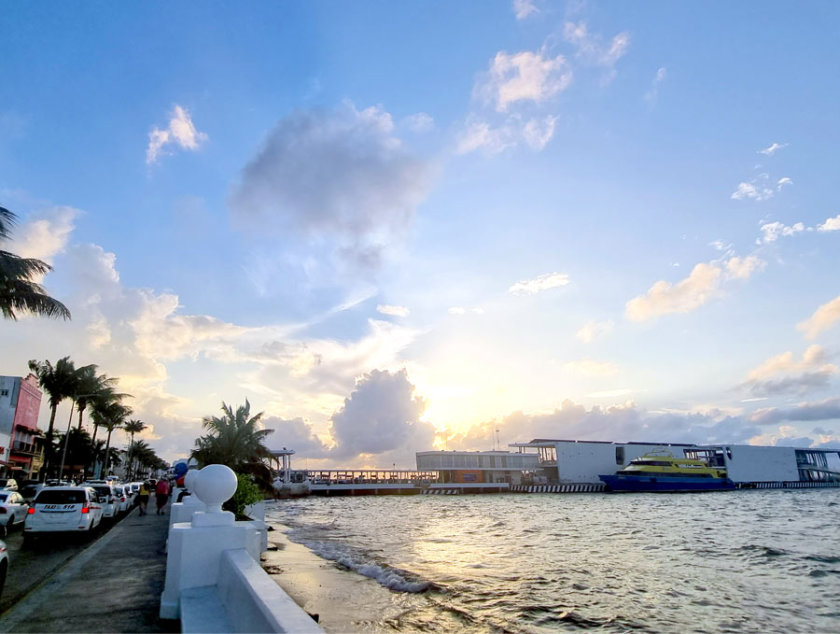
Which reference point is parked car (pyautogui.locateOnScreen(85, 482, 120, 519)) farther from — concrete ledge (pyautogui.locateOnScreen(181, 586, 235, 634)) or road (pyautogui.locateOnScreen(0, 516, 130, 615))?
concrete ledge (pyautogui.locateOnScreen(181, 586, 235, 634))

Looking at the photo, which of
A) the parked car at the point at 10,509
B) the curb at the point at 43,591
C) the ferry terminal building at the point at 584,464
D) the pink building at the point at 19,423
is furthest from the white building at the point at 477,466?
the curb at the point at 43,591

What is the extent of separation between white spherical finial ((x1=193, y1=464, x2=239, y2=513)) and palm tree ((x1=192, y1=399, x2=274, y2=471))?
3236 cm

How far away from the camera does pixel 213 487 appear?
5.61m

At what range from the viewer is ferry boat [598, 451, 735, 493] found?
80250 mm

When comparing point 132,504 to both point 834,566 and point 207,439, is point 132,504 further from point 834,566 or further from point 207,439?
point 834,566

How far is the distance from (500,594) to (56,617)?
9.26 m

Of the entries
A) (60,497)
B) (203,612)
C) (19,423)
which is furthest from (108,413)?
(203,612)

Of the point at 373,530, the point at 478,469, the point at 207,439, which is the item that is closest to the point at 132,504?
the point at 207,439

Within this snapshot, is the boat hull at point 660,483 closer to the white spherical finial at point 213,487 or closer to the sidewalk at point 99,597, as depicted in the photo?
the sidewalk at point 99,597

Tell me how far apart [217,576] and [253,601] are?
191 centimetres

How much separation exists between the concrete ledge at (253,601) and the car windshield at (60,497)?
474 inches

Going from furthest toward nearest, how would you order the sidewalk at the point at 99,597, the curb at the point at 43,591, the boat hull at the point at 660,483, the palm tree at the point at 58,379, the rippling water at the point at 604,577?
1. the boat hull at the point at 660,483
2. the palm tree at the point at 58,379
3. the rippling water at the point at 604,577
4. the curb at the point at 43,591
5. the sidewalk at the point at 99,597

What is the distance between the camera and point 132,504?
106 ft

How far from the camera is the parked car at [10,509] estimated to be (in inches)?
639
